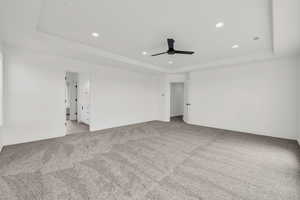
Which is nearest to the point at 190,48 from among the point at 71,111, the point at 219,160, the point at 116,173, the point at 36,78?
the point at 219,160

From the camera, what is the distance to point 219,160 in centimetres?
276

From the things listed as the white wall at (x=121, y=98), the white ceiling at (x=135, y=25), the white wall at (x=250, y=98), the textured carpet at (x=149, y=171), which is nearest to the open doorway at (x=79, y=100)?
the white wall at (x=121, y=98)

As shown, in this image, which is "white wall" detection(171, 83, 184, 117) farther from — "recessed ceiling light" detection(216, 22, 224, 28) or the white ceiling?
"recessed ceiling light" detection(216, 22, 224, 28)

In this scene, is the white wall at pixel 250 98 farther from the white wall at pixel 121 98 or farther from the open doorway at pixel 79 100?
the open doorway at pixel 79 100

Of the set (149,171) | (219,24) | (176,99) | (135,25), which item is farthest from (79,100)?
(219,24)

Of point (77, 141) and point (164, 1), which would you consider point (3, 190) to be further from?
point (164, 1)

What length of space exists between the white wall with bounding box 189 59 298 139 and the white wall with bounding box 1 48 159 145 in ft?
13.1

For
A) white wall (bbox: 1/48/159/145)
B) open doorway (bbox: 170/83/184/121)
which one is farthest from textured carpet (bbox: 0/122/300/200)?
open doorway (bbox: 170/83/184/121)

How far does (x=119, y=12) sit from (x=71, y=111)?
6.57 metres

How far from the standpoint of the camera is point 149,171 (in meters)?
2.32

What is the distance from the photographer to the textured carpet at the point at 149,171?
5.89ft

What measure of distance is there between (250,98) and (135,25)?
4.94m

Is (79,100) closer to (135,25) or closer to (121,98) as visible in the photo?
(121,98)

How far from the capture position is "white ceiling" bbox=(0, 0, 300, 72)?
213 cm
